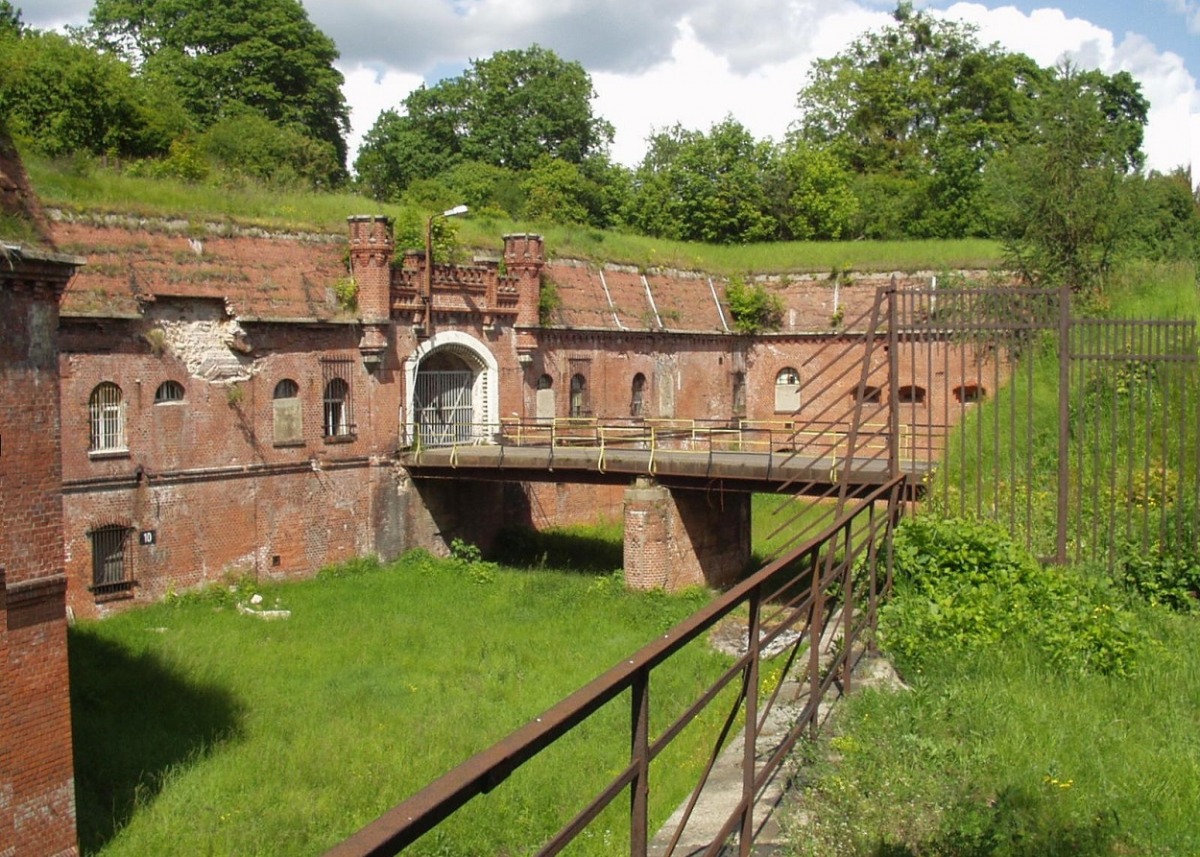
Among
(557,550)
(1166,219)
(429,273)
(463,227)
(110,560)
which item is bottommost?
(557,550)

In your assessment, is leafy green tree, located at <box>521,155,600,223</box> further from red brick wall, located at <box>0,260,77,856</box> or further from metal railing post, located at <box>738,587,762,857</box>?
metal railing post, located at <box>738,587,762,857</box>

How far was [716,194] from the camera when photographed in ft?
133

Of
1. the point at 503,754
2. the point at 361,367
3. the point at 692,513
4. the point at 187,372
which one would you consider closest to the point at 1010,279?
the point at 692,513

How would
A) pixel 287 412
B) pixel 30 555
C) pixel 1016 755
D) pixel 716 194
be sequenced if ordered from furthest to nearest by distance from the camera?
pixel 716 194 → pixel 287 412 → pixel 30 555 → pixel 1016 755

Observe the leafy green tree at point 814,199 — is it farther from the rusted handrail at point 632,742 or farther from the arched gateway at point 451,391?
the rusted handrail at point 632,742

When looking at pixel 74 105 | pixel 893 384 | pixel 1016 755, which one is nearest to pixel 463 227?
pixel 74 105

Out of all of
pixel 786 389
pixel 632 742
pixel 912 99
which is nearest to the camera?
pixel 632 742

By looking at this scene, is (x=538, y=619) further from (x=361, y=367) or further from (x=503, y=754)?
(x=503, y=754)

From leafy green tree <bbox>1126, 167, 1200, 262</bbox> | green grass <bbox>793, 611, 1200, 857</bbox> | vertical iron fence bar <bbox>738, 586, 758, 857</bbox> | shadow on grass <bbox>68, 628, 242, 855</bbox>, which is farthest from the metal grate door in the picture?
vertical iron fence bar <bbox>738, 586, 758, 857</bbox>

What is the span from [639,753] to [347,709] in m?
11.2

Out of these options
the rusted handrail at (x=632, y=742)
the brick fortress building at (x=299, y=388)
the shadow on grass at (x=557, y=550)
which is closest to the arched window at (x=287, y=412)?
the brick fortress building at (x=299, y=388)

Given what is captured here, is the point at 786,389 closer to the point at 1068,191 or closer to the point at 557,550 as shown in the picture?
the point at 1068,191

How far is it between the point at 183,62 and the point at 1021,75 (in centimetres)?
3478

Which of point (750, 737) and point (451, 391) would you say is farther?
point (451, 391)
